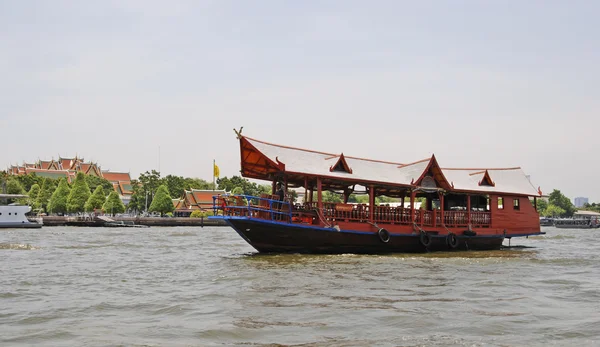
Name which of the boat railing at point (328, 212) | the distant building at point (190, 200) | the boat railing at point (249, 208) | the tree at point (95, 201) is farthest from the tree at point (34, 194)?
the boat railing at point (249, 208)

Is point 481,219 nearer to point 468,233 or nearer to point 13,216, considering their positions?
point 468,233

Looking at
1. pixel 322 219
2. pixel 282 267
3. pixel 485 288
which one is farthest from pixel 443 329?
pixel 322 219

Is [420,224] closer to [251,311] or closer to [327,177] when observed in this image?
[327,177]

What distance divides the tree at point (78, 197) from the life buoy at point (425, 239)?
51.1 meters

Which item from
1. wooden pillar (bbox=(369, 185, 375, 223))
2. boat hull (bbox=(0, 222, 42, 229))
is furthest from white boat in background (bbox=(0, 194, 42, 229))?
wooden pillar (bbox=(369, 185, 375, 223))

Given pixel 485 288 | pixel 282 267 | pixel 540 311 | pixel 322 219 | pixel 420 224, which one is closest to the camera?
pixel 540 311

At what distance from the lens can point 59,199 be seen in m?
62.2

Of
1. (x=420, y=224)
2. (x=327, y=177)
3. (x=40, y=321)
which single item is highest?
(x=327, y=177)

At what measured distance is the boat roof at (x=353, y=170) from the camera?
56.9 ft

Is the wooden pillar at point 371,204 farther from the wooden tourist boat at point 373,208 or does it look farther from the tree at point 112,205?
the tree at point 112,205

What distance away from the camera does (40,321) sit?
784 cm

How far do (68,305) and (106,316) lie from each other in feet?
4.08

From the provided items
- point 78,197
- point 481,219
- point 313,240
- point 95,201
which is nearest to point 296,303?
point 313,240

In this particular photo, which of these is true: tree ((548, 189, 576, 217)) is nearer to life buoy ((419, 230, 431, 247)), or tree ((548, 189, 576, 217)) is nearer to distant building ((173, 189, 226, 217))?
distant building ((173, 189, 226, 217))
